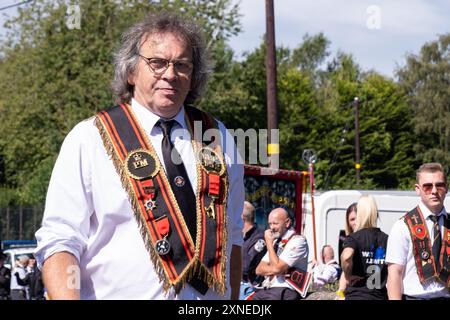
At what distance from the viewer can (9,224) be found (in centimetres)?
3581

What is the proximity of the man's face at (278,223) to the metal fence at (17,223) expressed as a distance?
86.0 ft

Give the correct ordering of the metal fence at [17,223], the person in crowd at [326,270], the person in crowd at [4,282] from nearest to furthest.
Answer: the person in crowd at [326,270]
the person in crowd at [4,282]
the metal fence at [17,223]

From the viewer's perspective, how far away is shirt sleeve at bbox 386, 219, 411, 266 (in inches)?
253

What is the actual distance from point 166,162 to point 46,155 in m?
38.3

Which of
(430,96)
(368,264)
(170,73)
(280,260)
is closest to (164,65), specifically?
(170,73)

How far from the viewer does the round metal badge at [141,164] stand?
10.2 feet

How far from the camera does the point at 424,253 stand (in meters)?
6.45

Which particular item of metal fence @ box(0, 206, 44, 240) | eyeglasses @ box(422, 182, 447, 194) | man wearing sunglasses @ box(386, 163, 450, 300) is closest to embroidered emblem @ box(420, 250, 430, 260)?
man wearing sunglasses @ box(386, 163, 450, 300)

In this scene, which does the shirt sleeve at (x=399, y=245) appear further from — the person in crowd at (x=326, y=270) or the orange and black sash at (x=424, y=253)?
the person in crowd at (x=326, y=270)

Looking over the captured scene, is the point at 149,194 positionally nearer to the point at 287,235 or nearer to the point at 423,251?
the point at 423,251

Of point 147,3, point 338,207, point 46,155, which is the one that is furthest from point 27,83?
point 338,207

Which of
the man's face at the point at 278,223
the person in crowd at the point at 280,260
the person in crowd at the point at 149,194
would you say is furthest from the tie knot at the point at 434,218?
the person in crowd at the point at 149,194

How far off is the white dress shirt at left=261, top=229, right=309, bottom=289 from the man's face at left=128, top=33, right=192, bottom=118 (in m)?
5.84
